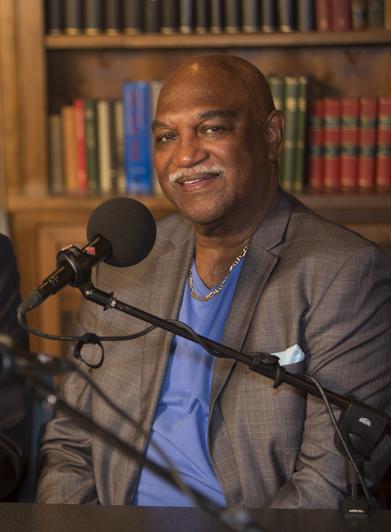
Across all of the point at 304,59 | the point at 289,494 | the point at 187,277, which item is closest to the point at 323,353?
the point at 289,494

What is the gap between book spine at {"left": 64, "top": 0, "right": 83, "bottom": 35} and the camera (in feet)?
10.5

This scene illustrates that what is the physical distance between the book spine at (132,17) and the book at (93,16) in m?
0.08

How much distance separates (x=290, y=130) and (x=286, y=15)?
365 millimetres

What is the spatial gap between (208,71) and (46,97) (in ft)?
4.87

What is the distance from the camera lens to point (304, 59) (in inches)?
137

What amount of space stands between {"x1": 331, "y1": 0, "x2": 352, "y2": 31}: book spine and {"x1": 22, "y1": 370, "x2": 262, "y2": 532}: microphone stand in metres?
2.52

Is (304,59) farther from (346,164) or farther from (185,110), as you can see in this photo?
(185,110)

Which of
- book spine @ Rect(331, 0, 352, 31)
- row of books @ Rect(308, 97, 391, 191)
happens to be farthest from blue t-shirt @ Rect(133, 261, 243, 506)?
book spine @ Rect(331, 0, 352, 31)

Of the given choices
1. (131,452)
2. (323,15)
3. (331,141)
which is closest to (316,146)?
(331,141)

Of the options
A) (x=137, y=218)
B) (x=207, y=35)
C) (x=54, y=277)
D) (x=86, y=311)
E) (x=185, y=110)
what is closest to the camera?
(x=54, y=277)

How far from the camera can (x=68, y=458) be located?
187 centimetres

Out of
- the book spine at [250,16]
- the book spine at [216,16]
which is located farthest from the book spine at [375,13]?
the book spine at [216,16]

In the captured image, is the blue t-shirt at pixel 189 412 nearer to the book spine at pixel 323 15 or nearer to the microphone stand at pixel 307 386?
the microphone stand at pixel 307 386

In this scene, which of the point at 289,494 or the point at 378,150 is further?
the point at 378,150
